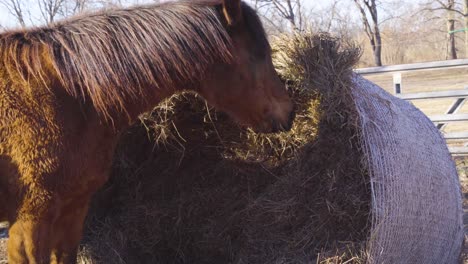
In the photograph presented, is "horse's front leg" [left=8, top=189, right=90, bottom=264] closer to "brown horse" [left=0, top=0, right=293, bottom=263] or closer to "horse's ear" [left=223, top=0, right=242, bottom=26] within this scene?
"brown horse" [left=0, top=0, right=293, bottom=263]

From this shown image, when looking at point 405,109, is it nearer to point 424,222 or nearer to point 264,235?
point 424,222

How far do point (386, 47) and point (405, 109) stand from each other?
102 ft

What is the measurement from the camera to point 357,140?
3602mm

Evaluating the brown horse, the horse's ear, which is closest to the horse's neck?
the brown horse

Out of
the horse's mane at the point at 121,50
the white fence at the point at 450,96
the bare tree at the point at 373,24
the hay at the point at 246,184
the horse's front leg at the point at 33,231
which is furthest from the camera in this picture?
the bare tree at the point at 373,24

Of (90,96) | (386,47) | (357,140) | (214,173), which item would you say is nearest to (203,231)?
(214,173)

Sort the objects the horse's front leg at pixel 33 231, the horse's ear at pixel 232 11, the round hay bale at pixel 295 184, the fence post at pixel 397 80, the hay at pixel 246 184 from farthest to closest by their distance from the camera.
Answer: the fence post at pixel 397 80 → the hay at pixel 246 184 → the round hay bale at pixel 295 184 → the horse's ear at pixel 232 11 → the horse's front leg at pixel 33 231

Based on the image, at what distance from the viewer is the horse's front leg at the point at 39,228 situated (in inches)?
113

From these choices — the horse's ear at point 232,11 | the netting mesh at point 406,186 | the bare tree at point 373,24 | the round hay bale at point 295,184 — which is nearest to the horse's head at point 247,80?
the horse's ear at point 232,11

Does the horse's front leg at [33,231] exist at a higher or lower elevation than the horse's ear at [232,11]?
lower

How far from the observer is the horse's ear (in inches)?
122

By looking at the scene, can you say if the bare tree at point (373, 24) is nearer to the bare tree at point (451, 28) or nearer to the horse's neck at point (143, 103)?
the bare tree at point (451, 28)

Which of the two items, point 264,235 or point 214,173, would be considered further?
point 214,173

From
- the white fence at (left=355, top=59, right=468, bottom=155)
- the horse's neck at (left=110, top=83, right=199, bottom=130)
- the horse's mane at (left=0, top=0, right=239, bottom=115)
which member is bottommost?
the white fence at (left=355, top=59, right=468, bottom=155)
